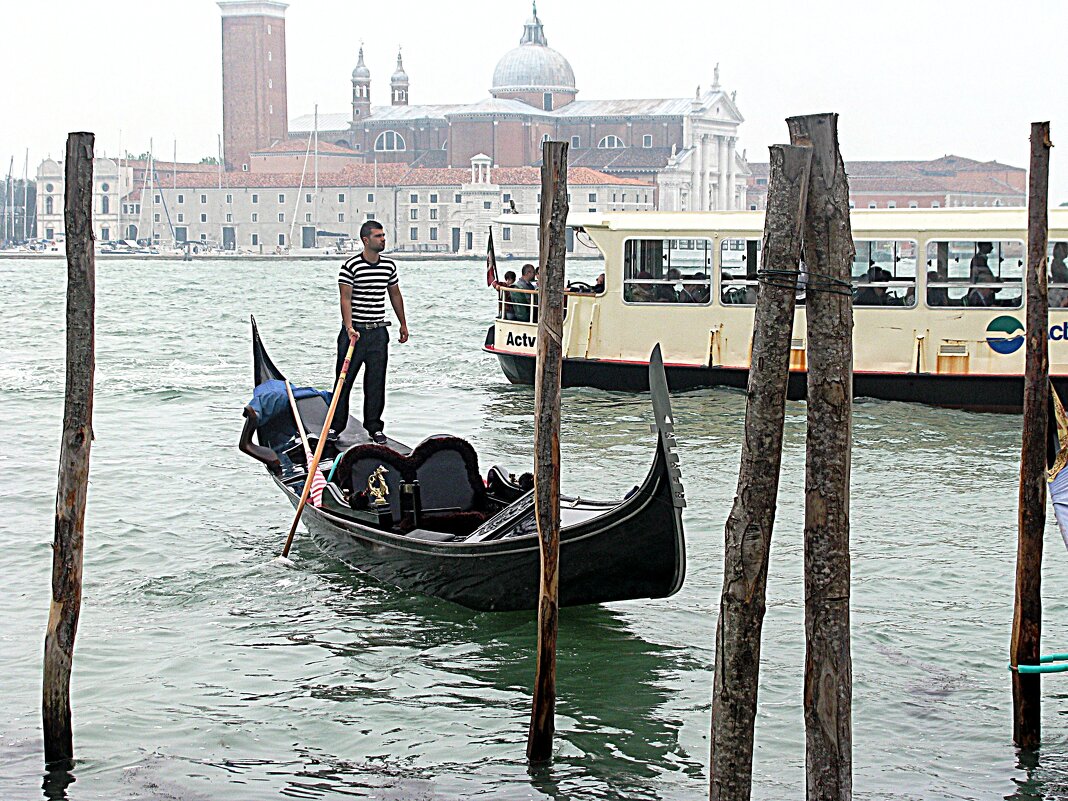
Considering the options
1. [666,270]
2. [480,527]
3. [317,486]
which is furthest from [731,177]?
[480,527]

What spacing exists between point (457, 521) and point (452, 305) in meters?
26.1

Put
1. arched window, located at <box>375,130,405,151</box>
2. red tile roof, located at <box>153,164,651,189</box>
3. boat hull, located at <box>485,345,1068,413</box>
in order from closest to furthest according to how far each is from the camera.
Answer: boat hull, located at <box>485,345,1068,413</box>
red tile roof, located at <box>153,164,651,189</box>
arched window, located at <box>375,130,405,151</box>

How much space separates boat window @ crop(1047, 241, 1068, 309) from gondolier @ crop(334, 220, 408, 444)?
497cm

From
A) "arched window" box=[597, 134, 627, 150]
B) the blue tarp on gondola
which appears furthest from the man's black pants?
"arched window" box=[597, 134, 627, 150]

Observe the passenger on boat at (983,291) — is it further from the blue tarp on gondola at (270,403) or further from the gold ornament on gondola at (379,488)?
the gold ornament on gondola at (379,488)

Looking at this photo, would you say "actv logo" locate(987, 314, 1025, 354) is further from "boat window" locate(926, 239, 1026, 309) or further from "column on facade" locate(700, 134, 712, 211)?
"column on facade" locate(700, 134, 712, 211)

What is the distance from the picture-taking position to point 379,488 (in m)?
5.36

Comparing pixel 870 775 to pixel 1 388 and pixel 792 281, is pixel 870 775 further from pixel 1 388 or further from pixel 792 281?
pixel 1 388

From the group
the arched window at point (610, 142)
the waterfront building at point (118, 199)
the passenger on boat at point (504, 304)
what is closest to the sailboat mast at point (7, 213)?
the waterfront building at point (118, 199)

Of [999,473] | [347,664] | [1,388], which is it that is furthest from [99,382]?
[347,664]

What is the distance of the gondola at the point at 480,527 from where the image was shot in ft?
14.2

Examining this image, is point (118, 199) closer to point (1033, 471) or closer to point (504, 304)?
point (504, 304)

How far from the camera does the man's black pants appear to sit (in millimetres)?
6715

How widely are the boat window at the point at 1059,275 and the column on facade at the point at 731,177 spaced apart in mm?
66524
